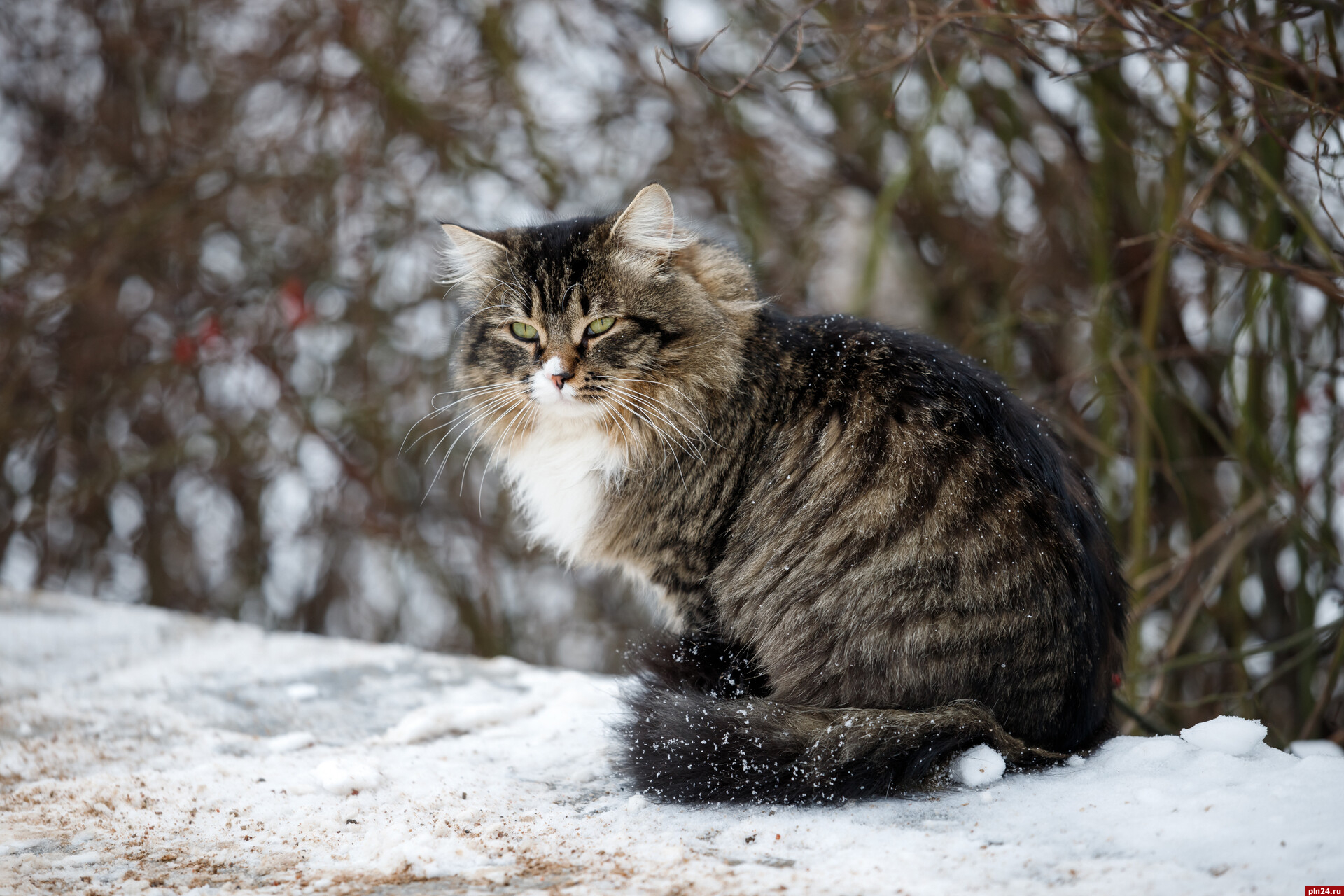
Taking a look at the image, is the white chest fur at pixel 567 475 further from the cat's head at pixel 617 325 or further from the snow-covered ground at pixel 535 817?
the snow-covered ground at pixel 535 817

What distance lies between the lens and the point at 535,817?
1952mm

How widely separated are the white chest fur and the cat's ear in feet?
1.59

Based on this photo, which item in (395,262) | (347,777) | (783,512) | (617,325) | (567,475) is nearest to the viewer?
(347,777)

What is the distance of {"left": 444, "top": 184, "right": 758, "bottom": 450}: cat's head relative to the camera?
2.48 m

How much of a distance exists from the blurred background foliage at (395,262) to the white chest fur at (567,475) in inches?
55.3

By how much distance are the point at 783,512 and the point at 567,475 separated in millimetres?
673

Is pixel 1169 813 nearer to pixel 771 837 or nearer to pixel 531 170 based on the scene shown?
pixel 771 837

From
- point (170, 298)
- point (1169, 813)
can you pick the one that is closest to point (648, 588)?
point (1169, 813)

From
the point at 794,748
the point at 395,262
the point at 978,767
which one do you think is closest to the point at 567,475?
the point at 794,748

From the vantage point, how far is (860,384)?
234 cm

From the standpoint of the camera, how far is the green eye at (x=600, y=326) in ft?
8.26

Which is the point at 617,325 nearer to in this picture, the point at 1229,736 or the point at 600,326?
the point at 600,326

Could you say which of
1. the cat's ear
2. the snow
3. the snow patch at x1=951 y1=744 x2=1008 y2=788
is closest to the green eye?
the cat's ear

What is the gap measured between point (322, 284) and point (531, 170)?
1238 mm
